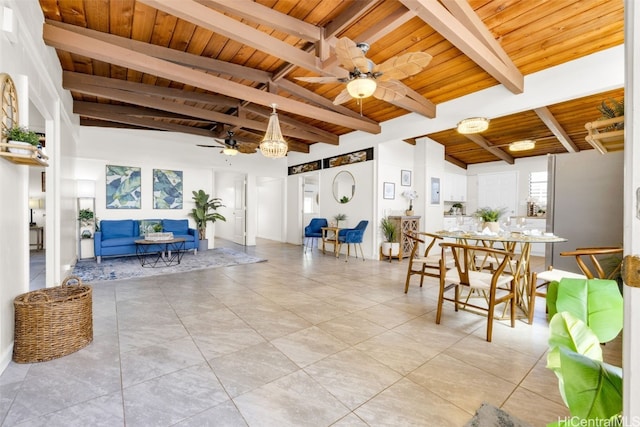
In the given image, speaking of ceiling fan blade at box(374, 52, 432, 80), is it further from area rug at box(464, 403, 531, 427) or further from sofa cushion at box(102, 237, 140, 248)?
sofa cushion at box(102, 237, 140, 248)

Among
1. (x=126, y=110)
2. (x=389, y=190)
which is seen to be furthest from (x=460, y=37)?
(x=126, y=110)

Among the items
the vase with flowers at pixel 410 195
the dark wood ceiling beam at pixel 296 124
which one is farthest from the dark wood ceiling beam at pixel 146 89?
the vase with flowers at pixel 410 195

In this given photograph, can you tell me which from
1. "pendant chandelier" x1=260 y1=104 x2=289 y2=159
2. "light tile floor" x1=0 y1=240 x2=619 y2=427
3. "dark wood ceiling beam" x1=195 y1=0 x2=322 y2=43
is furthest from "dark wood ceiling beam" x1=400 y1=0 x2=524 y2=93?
"light tile floor" x1=0 y1=240 x2=619 y2=427

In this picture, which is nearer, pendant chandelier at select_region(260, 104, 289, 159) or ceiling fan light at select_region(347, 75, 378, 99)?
ceiling fan light at select_region(347, 75, 378, 99)

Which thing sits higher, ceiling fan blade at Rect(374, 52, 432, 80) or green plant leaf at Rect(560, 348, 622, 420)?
ceiling fan blade at Rect(374, 52, 432, 80)

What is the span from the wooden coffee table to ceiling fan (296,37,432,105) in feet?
14.3

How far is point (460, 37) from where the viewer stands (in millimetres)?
2717

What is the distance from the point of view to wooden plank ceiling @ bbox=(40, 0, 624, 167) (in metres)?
2.63

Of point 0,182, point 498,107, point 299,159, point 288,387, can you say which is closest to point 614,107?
point 288,387

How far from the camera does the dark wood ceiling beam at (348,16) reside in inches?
101

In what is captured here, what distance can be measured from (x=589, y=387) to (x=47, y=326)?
302 centimetres

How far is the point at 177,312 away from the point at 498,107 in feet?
16.8

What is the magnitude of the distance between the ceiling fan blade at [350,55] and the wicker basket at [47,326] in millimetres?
2974

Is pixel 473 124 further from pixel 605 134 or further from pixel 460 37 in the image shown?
pixel 605 134
